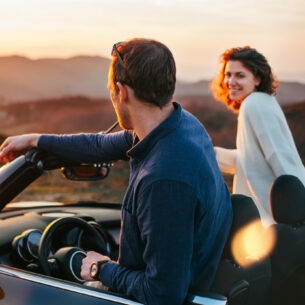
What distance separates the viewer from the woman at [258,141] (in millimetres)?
4141

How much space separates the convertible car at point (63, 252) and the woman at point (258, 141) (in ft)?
2.64

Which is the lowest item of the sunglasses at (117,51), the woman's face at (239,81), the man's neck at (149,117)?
the woman's face at (239,81)

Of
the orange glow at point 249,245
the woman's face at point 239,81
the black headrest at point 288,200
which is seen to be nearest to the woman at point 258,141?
the woman's face at point 239,81

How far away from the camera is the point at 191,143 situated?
2.61m

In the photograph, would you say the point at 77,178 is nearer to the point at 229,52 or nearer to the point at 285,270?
the point at 285,270

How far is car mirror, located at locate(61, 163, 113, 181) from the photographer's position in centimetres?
348

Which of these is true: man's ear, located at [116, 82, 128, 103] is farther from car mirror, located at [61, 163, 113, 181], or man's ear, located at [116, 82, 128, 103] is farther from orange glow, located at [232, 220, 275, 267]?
car mirror, located at [61, 163, 113, 181]

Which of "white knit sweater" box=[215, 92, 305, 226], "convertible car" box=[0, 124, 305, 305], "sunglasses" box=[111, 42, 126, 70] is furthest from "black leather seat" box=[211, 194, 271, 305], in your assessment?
"white knit sweater" box=[215, 92, 305, 226]

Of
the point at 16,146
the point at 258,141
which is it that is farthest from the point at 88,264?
the point at 258,141

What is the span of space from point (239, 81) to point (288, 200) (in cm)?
145

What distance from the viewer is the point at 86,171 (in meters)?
3.55

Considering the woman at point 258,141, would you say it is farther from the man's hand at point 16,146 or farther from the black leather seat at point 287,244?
the man's hand at point 16,146

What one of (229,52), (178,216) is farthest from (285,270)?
(229,52)

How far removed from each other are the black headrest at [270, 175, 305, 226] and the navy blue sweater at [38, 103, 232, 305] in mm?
385
